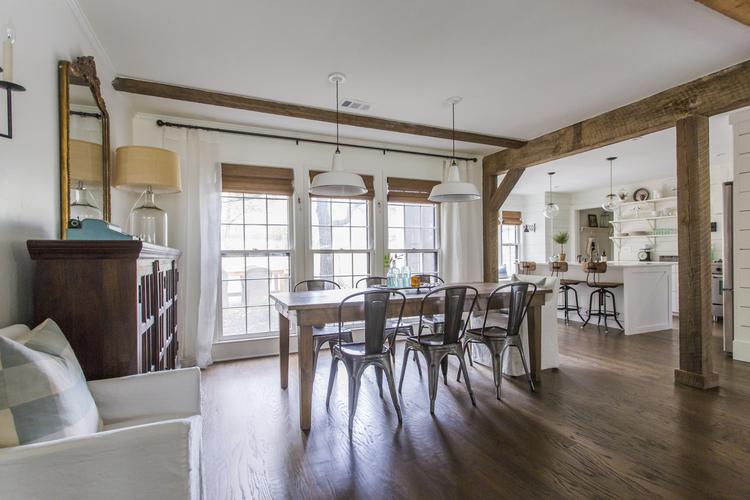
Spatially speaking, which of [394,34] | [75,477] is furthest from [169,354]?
[394,34]

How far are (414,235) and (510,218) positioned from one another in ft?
14.9

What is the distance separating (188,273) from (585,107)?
434 cm

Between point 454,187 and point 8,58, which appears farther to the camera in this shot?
point 454,187

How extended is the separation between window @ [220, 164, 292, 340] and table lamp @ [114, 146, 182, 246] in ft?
3.92

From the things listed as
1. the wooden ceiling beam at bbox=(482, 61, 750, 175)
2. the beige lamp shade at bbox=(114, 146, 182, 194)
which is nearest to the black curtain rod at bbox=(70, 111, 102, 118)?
the beige lamp shade at bbox=(114, 146, 182, 194)

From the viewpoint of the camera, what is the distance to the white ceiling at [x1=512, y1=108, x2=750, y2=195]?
4.75 m

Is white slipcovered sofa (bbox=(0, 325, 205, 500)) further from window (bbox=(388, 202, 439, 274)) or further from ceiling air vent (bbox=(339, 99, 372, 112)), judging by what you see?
window (bbox=(388, 202, 439, 274))

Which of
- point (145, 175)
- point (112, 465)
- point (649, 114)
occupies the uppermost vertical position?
point (649, 114)

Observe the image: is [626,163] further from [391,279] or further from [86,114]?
[86,114]

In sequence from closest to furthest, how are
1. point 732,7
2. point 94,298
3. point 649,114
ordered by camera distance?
point 94,298
point 732,7
point 649,114

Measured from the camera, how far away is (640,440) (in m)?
2.25

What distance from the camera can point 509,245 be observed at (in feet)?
30.1

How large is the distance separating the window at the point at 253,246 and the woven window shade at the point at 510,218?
19.2ft

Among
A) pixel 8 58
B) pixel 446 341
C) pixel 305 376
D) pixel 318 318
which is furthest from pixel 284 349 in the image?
pixel 8 58
